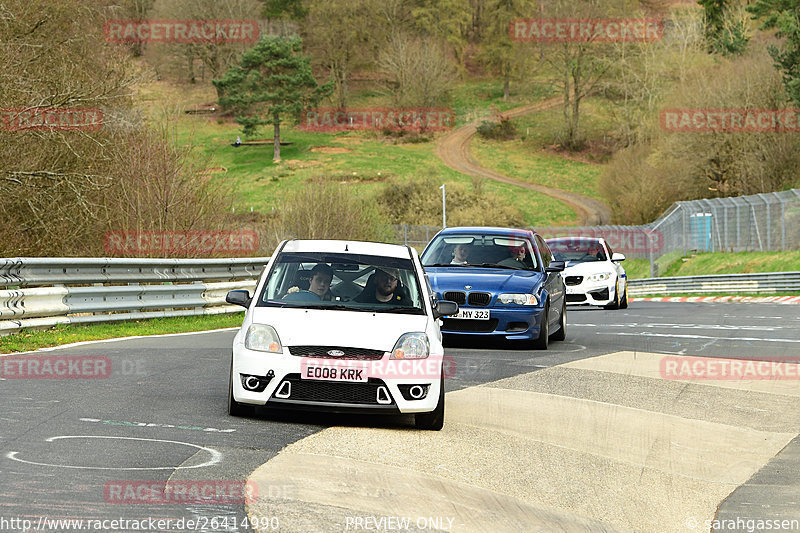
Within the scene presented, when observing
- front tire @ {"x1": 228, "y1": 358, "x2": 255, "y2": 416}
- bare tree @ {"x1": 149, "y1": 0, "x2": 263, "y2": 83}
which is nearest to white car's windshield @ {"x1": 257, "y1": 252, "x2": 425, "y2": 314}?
front tire @ {"x1": 228, "y1": 358, "x2": 255, "y2": 416}

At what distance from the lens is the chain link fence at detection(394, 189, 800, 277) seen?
4075 centimetres

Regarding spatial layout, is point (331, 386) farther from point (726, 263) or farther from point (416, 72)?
point (416, 72)

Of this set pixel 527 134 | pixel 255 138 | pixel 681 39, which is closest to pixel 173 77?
pixel 255 138

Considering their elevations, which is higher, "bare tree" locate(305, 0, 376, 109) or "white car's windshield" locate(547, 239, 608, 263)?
"bare tree" locate(305, 0, 376, 109)

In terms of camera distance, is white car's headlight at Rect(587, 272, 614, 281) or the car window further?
white car's headlight at Rect(587, 272, 614, 281)

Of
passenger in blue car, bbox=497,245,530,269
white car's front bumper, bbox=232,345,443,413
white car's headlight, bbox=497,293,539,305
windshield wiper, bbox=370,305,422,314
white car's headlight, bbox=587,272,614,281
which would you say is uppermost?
windshield wiper, bbox=370,305,422,314

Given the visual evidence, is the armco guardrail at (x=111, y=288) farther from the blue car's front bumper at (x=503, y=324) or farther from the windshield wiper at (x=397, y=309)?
the windshield wiper at (x=397, y=309)

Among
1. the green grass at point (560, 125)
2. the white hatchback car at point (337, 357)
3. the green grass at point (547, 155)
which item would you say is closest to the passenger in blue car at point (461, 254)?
the white hatchback car at point (337, 357)

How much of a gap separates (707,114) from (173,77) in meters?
78.5

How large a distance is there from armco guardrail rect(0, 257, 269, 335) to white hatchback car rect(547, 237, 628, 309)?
7.73 m

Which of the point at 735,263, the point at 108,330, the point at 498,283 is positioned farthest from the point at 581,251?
the point at 735,263

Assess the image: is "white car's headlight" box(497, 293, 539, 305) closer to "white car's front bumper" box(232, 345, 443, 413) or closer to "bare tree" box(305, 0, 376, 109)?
"white car's front bumper" box(232, 345, 443, 413)

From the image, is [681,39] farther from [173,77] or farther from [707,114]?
[173,77]

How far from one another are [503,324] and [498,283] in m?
0.60
